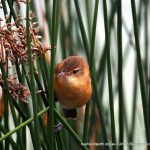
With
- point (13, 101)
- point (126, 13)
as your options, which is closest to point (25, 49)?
point (13, 101)

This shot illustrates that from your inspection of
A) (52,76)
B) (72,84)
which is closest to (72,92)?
(72,84)

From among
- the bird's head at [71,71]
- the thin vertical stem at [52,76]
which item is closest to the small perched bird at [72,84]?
the bird's head at [71,71]

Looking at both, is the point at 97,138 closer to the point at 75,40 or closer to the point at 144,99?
the point at 75,40

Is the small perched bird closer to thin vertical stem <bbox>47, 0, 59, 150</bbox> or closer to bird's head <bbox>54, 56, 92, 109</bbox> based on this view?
bird's head <bbox>54, 56, 92, 109</bbox>

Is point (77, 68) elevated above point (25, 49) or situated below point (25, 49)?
below

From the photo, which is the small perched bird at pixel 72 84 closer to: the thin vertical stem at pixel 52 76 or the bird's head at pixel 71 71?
the bird's head at pixel 71 71
